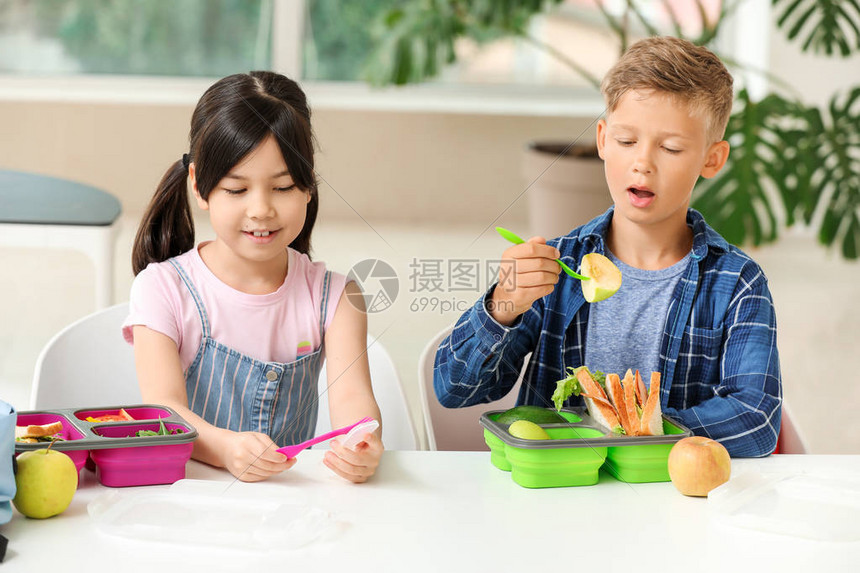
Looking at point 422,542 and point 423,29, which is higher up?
point 423,29

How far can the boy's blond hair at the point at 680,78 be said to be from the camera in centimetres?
119

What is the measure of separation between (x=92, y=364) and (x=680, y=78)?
0.88m

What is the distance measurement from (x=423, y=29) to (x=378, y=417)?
291 centimetres

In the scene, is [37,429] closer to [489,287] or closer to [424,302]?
[424,302]

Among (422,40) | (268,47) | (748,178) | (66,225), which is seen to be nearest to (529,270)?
(66,225)

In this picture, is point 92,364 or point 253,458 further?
point 92,364

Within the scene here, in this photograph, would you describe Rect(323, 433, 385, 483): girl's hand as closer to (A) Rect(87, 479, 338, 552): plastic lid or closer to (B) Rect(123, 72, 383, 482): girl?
(A) Rect(87, 479, 338, 552): plastic lid

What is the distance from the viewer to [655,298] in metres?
1.29

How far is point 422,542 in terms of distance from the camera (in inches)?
34.6

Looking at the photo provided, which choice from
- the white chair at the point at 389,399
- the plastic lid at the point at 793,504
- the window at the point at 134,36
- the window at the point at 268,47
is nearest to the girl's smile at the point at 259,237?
the white chair at the point at 389,399

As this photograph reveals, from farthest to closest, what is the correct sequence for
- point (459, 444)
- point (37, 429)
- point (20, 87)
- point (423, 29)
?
point (20, 87) → point (423, 29) → point (459, 444) → point (37, 429)

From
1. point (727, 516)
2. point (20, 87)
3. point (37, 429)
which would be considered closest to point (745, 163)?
point (727, 516)

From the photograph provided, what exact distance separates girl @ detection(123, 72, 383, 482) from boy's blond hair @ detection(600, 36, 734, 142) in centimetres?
41

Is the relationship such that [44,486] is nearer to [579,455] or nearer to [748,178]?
[579,455]
